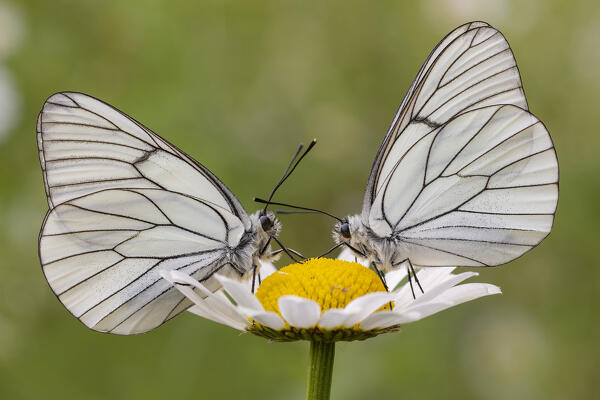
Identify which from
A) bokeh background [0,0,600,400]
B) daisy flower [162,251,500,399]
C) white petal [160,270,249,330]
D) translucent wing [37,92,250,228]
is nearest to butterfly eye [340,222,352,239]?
daisy flower [162,251,500,399]

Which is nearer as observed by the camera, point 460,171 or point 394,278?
point 460,171

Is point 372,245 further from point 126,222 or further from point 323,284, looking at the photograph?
point 126,222

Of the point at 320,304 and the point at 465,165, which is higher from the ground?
the point at 465,165

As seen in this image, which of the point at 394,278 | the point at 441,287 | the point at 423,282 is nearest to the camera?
the point at 441,287

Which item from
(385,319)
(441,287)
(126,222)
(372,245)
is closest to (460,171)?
(372,245)

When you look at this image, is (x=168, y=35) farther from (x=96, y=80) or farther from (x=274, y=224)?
(x=274, y=224)

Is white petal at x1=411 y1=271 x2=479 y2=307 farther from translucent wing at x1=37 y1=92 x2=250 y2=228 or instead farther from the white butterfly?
translucent wing at x1=37 y1=92 x2=250 y2=228

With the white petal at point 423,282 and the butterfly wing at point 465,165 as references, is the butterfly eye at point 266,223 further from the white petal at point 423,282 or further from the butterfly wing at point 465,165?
the white petal at point 423,282
